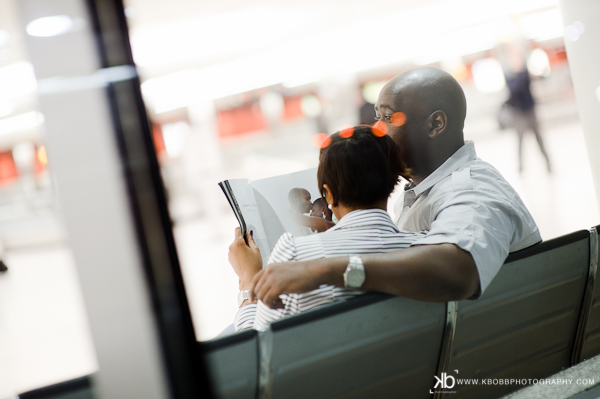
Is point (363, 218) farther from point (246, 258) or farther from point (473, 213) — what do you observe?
point (246, 258)

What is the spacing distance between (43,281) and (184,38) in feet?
13.0

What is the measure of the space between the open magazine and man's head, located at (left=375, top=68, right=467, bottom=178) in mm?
323

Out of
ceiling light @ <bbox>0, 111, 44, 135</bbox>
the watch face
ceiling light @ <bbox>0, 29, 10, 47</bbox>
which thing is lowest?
the watch face

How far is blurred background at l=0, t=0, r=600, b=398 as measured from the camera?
992 millimetres

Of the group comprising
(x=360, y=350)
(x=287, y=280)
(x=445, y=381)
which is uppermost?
(x=287, y=280)

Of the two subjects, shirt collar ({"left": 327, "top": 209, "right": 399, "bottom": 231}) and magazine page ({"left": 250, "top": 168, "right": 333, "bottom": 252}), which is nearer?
shirt collar ({"left": 327, "top": 209, "right": 399, "bottom": 231})

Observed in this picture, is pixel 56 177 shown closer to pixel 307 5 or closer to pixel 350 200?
pixel 350 200

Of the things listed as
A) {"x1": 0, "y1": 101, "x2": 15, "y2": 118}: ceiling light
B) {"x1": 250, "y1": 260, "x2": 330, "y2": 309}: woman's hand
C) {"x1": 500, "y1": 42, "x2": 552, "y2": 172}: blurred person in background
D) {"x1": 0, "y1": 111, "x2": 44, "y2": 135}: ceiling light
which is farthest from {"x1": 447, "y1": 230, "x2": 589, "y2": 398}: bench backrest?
{"x1": 500, "y1": 42, "x2": 552, "y2": 172}: blurred person in background

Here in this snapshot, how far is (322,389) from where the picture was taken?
1.06m

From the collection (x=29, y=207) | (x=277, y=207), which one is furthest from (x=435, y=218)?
(x=29, y=207)

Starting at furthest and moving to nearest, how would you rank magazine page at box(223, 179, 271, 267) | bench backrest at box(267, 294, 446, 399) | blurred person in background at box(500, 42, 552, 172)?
blurred person in background at box(500, 42, 552, 172) → magazine page at box(223, 179, 271, 267) → bench backrest at box(267, 294, 446, 399)

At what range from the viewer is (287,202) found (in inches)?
56.9

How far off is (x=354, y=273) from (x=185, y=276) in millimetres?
381

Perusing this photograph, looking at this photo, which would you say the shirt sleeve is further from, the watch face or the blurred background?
the blurred background
